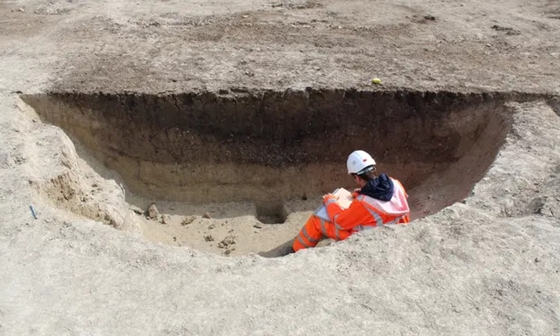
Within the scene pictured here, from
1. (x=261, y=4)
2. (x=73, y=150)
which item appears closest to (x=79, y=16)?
(x=261, y=4)

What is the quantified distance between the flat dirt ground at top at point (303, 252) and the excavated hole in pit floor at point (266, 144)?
21 centimetres

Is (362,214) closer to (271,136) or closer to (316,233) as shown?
(316,233)

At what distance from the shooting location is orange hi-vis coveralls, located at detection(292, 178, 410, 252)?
482 cm

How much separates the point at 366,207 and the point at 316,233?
74 centimetres

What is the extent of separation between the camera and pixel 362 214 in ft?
16.0

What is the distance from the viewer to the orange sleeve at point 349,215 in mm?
4867

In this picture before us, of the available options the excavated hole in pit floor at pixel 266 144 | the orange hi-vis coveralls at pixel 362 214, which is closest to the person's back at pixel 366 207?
the orange hi-vis coveralls at pixel 362 214

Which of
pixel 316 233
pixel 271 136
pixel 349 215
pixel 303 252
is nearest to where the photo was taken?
pixel 303 252

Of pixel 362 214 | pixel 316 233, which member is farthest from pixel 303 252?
pixel 316 233

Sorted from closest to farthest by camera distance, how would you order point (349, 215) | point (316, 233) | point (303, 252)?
1. point (303, 252)
2. point (349, 215)
3. point (316, 233)

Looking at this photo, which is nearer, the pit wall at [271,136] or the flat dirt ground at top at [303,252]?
the flat dirt ground at top at [303,252]

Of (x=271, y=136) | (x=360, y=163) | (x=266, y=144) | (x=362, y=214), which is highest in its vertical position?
(x=360, y=163)

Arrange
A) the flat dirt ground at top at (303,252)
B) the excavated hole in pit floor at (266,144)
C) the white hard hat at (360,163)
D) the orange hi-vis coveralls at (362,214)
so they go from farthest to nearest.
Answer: the excavated hole in pit floor at (266,144) < the white hard hat at (360,163) < the orange hi-vis coveralls at (362,214) < the flat dirt ground at top at (303,252)

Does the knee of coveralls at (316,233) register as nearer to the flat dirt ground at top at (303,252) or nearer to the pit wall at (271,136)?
the flat dirt ground at top at (303,252)
